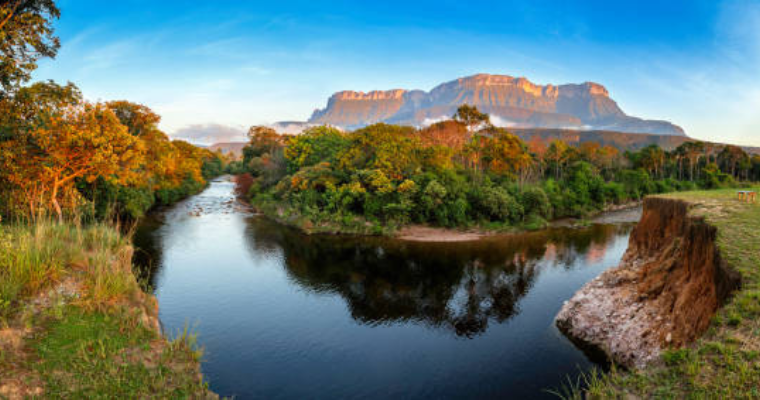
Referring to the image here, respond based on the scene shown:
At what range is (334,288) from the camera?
2123cm

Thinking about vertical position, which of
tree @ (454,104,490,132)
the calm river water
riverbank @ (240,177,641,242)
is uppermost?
tree @ (454,104,490,132)

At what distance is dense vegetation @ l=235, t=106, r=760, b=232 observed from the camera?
1448 inches

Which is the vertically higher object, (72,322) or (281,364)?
(72,322)

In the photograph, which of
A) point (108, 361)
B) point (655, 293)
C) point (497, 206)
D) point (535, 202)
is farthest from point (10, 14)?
point (535, 202)

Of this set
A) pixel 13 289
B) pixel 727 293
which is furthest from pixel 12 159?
pixel 727 293

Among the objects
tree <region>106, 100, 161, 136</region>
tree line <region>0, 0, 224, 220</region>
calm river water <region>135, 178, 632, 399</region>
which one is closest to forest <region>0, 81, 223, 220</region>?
tree line <region>0, 0, 224, 220</region>

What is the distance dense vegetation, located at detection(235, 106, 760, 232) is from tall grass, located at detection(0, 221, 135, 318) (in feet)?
86.1

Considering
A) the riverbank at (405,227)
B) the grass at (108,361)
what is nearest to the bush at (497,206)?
the riverbank at (405,227)

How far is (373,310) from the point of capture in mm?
18109

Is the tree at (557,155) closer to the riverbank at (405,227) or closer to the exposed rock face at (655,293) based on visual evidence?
the riverbank at (405,227)

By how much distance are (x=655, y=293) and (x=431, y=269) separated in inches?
516

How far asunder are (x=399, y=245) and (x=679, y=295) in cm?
2142

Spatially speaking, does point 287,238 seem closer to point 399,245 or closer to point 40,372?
point 399,245

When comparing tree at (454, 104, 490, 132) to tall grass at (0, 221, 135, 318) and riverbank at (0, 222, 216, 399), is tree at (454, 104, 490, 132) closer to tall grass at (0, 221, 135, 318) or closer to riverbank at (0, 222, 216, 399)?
tall grass at (0, 221, 135, 318)
